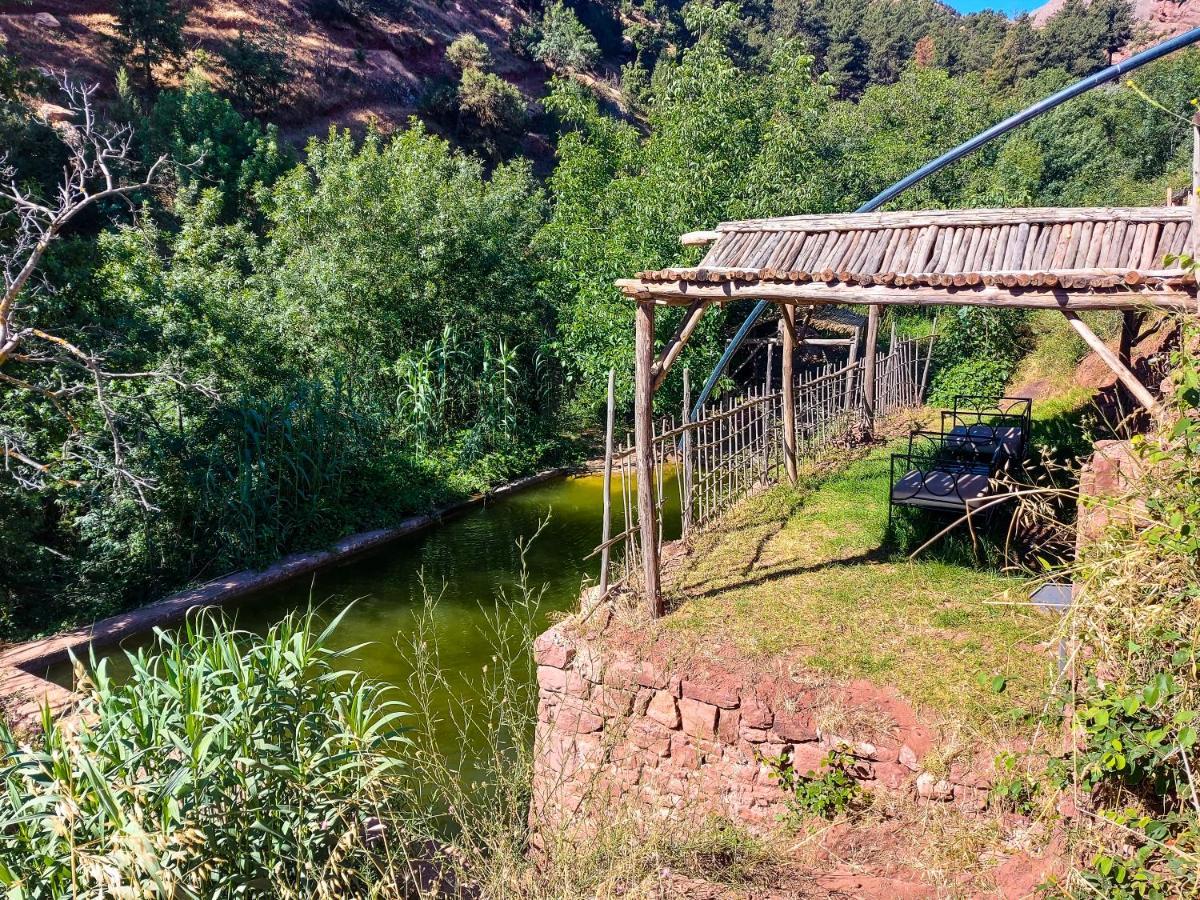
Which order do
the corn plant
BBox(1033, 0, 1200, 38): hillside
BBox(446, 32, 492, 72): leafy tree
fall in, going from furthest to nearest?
BBox(1033, 0, 1200, 38): hillside, BBox(446, 32, 492, 72): leafy tree, the corn plant

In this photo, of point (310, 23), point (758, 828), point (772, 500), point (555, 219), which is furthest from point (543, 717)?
point (310, 23)

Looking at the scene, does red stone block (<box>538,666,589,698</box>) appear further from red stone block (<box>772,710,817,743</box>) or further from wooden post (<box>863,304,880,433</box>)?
wooden post (<box>863,304,880,433</box>)

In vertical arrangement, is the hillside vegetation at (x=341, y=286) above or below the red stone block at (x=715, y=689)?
above

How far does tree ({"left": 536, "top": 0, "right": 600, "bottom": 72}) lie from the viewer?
125 ft

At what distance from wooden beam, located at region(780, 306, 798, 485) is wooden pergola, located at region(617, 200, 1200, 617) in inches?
91.7

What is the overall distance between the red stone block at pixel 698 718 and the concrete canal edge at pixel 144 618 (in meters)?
3.40

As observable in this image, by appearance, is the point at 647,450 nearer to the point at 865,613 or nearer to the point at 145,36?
the point at 865,613

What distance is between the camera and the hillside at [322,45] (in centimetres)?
2516

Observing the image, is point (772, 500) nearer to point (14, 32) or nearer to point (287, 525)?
point (287, 525)

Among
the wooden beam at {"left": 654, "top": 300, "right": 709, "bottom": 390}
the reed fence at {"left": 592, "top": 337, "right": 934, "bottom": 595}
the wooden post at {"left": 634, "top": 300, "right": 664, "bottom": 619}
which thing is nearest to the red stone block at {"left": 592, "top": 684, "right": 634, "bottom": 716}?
the wooden post at {"left": 634, "top": 300, "right": 664, "bottom": 619}

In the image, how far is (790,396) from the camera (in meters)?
8.50

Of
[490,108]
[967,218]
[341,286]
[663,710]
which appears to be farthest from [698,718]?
[490,108]

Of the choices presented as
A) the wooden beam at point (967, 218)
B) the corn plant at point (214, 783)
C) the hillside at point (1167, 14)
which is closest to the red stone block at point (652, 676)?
the corn plant at point (214, 783)

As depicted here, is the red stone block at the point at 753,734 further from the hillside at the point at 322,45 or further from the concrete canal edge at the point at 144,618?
the hillside at the point at 322,45
